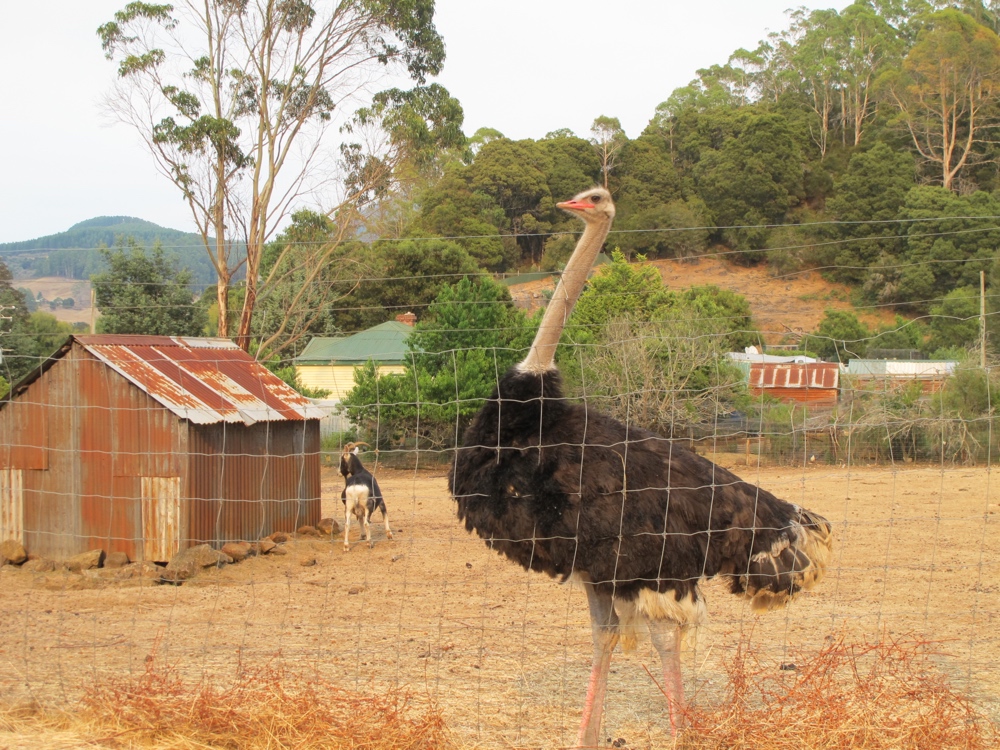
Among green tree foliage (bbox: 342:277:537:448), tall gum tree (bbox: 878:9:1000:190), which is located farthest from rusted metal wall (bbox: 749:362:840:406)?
tall gum tree (bbox: 878:9:1000:190)

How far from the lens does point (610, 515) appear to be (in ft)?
13.2

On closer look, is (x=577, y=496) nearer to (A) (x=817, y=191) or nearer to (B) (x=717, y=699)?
(B) (x=717, y=699)

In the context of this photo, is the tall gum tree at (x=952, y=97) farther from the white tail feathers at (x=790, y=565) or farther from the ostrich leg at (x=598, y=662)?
the ostrich leg at (x=598, y=662)

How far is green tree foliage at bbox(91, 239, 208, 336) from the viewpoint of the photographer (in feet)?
94.4

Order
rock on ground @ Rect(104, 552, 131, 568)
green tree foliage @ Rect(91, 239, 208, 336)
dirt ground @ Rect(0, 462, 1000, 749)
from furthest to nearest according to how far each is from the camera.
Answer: green tree foliage @ Rect(91, 239, 208, 336)
rock on ground @ Rect(104, 552, 131, 568)
dirt ground @ Rect(0, 462, 1000, 749)

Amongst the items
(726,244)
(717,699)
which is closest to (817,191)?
Result: (726,244)

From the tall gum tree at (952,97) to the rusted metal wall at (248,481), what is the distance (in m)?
48.0

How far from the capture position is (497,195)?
4806cm

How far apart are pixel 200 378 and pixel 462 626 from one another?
4623mm

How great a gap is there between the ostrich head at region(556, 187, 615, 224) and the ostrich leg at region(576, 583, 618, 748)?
5.53ft

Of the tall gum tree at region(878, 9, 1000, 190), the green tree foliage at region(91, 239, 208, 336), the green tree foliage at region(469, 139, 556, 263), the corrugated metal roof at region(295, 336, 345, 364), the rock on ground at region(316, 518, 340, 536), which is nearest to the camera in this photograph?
the rock on ground at region(316, 518, 340, 536)

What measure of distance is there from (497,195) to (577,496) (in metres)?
45.0

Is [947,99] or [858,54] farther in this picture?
[858,54]

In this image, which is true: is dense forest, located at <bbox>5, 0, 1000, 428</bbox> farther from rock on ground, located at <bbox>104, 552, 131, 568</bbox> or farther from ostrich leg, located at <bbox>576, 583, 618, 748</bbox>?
ostrich leg, located at <bbox>576, 583, 618, 748</bbox>
